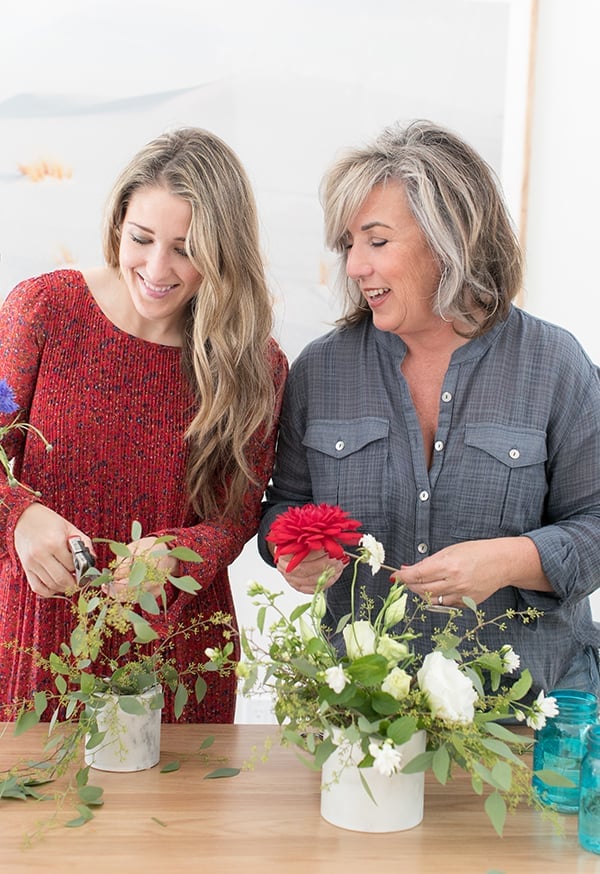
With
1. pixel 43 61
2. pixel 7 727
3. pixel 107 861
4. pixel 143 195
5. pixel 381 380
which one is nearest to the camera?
pixel 107 861

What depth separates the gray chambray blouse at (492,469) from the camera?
74.0 inches

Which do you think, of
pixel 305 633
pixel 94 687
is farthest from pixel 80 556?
pixel 305 633

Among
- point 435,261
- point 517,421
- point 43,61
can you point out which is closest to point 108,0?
point 43,61

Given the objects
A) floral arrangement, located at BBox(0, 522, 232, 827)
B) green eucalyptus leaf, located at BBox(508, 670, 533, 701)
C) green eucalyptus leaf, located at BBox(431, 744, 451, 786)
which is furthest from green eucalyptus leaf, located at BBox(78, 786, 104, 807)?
green eucalyptus leaf, located at BBox(508, 670, 533, 701)

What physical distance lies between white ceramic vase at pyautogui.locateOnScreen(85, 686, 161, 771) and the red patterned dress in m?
0.41

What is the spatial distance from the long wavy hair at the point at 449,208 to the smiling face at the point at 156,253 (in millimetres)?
→ 292

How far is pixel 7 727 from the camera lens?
167 centimetres

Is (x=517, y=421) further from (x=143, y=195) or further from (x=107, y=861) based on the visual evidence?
(x=107, y=861)

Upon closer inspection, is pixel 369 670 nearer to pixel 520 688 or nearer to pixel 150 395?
pixel 520 688

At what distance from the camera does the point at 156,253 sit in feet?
5.95

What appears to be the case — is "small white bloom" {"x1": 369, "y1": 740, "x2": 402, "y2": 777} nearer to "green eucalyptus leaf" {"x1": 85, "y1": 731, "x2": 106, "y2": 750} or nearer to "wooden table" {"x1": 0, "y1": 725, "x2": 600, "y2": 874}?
"wooden table" {"x1": 0, "y1": 725, "x2": 600, "y2": 874}

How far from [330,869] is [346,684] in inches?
8.6

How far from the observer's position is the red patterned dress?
6.25 ft

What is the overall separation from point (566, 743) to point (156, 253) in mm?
1048
